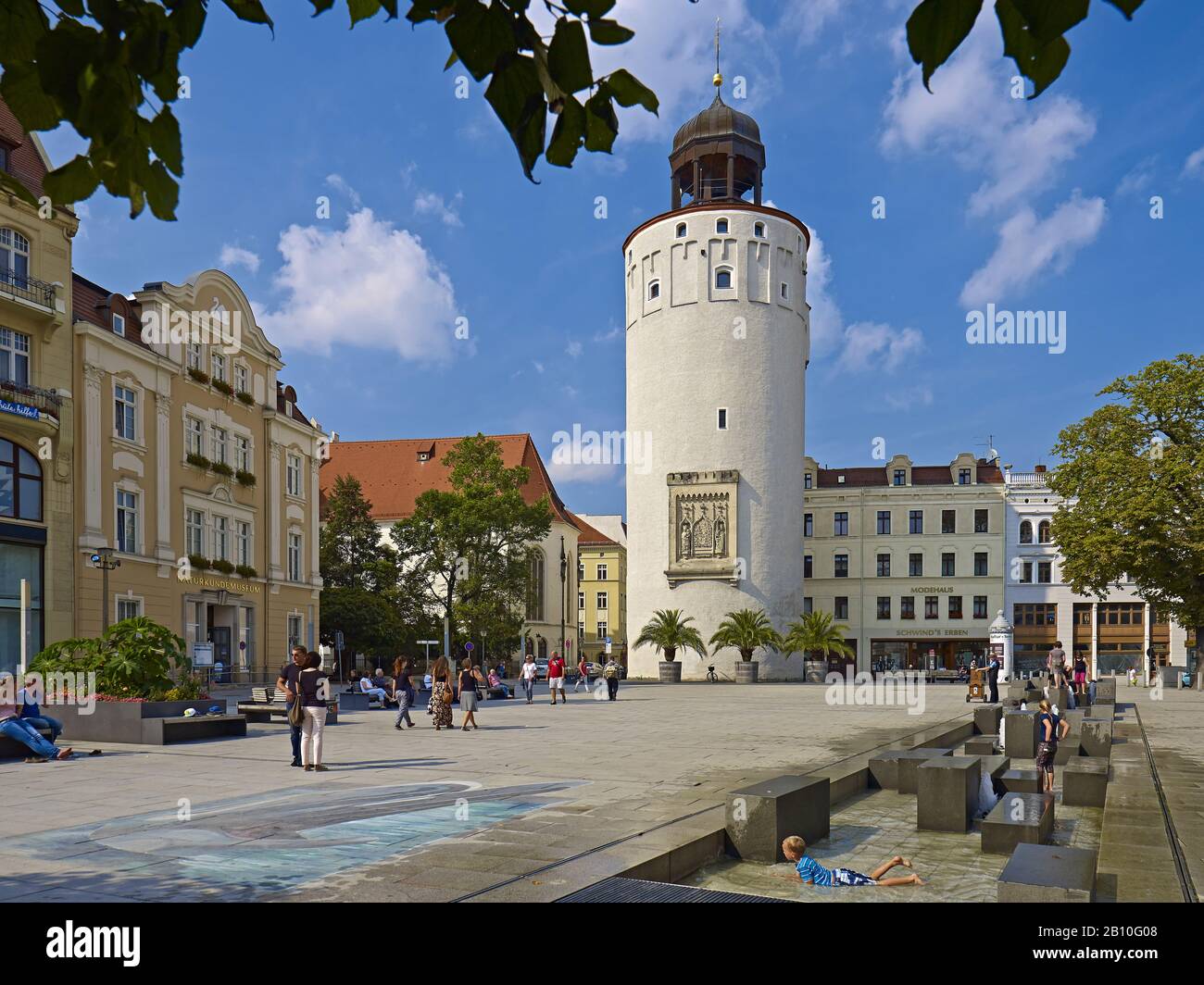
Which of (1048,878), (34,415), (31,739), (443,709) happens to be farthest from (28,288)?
(1048,878)

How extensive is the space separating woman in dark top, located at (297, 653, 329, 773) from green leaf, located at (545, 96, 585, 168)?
1096 centimetres

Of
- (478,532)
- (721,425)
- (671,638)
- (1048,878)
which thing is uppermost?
(721,425)

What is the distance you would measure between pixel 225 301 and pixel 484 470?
47.2 ft

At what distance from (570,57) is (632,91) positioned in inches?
13.8

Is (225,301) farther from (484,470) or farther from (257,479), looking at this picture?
(484,470)

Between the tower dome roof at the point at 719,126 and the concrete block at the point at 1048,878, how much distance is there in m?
55.9

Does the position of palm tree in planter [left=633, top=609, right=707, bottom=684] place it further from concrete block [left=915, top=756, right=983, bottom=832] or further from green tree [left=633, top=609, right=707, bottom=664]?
concrete block [left=915, top=756, right=983, bottom=832]

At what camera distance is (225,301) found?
41531 millimetres

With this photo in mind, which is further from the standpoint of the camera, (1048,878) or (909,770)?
(909,770)

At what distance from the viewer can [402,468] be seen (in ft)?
273

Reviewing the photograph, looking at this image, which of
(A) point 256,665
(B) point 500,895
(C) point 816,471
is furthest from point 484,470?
(B) point 500,895

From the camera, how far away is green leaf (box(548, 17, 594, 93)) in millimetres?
2881

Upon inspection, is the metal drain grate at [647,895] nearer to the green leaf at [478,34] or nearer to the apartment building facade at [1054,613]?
the green leaf at [478,34]

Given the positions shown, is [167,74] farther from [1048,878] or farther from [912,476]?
[912,476]
